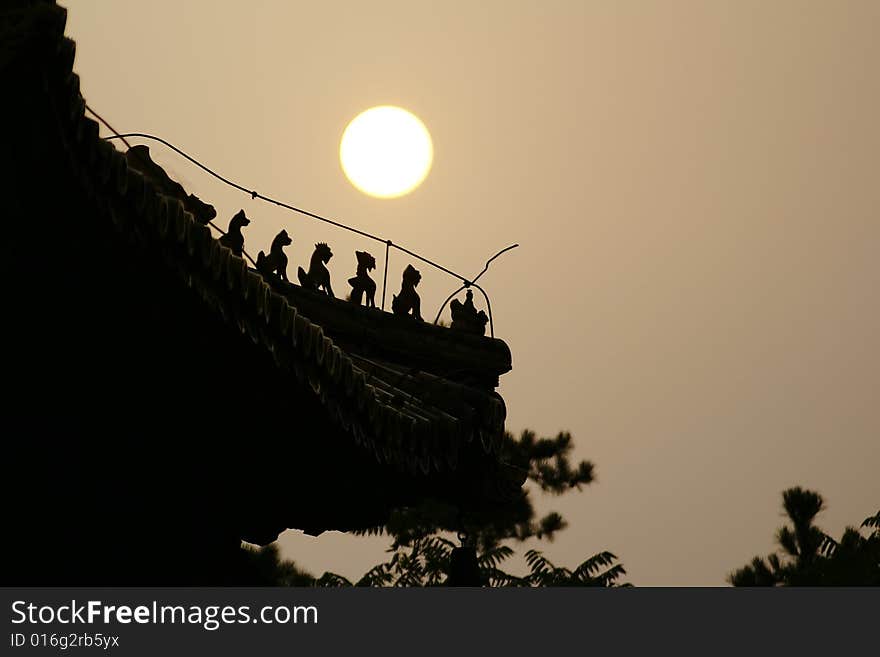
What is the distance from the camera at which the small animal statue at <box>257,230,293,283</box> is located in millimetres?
9172

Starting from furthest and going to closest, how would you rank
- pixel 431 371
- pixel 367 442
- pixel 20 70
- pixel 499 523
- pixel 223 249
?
pixel 499 523 < pixel 431 371 < pixel 367 442 < pixel 223 249 < pixel 20 70

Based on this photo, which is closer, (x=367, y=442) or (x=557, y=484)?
(x=367, y=442)

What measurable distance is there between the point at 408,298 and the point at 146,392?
4.08 metres

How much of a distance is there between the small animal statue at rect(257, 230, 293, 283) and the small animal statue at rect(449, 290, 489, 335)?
143 centimetres

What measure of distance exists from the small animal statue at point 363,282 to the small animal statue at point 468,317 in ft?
2.12

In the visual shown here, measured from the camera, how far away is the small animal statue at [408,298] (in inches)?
396

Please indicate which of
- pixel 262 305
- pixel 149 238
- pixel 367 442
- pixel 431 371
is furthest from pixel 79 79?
pixel 431 371

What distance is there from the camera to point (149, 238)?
548cm

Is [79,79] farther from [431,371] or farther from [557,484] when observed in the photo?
[557,484]

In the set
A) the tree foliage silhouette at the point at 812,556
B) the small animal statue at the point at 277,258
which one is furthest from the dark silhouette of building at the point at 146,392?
the tree foliage silhouette at the point at 812,556

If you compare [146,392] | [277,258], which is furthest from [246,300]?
[277,258]

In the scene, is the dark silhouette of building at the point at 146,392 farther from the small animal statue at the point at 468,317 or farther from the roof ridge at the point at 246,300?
the small animal statue at the point at 468,317

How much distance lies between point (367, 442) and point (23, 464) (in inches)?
69.9

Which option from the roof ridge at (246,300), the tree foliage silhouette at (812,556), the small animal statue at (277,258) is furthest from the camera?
the tree foliage silhouette at (812,556)
